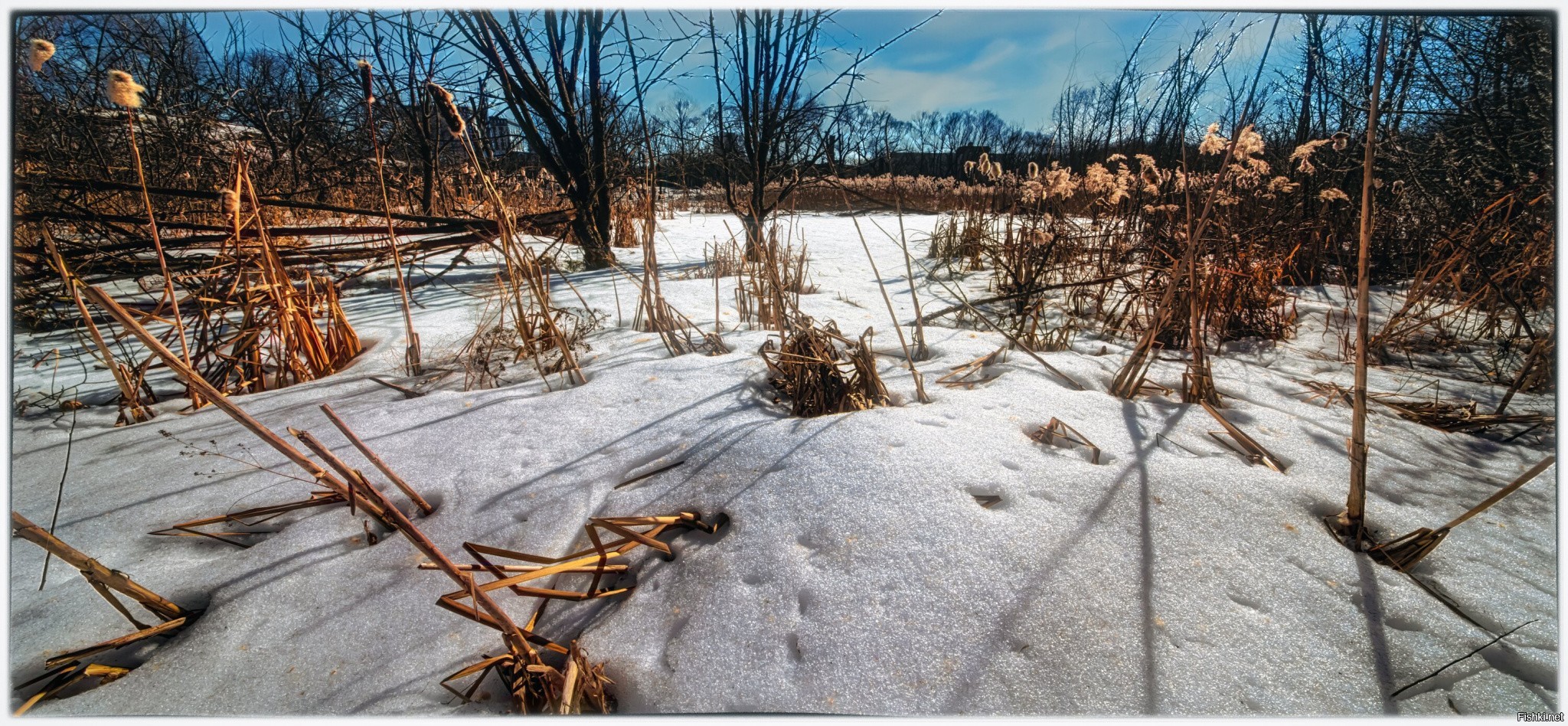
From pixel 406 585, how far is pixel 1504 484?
1.49m

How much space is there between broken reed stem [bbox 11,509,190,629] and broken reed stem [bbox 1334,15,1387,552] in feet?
4.15

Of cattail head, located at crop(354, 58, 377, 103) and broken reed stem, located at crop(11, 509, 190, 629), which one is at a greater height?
cattail head, located at crop(354, 58, 377, 103)

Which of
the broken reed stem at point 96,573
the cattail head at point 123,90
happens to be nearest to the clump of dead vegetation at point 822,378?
the broken reed stem at point 96,573

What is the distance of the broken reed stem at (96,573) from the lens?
1.78ft

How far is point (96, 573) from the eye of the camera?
1.96 feet

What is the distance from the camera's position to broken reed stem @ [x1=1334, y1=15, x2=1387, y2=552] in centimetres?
56

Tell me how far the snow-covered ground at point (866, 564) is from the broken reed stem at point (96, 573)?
0.04 meters

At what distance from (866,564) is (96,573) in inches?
31.4

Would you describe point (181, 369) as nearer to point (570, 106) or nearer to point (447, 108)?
point (447, 108)

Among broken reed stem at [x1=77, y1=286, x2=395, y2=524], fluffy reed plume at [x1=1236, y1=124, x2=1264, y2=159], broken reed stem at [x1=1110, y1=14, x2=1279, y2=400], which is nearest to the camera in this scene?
broken reed stem at [x1=77, y1=286, x2=395, y2=524]

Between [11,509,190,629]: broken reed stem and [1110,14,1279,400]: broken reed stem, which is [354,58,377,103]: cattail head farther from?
[1110,14,1279,400]: broken reed stem

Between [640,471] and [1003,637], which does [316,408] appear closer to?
[640,471]

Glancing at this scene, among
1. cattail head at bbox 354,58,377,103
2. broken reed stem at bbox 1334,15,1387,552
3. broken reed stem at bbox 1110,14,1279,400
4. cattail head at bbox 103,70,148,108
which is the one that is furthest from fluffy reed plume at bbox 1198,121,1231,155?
cattail head at bbox 103,70,148,108

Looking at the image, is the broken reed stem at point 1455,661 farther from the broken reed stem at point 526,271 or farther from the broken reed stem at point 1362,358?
the broken reed stem at point 526,271
